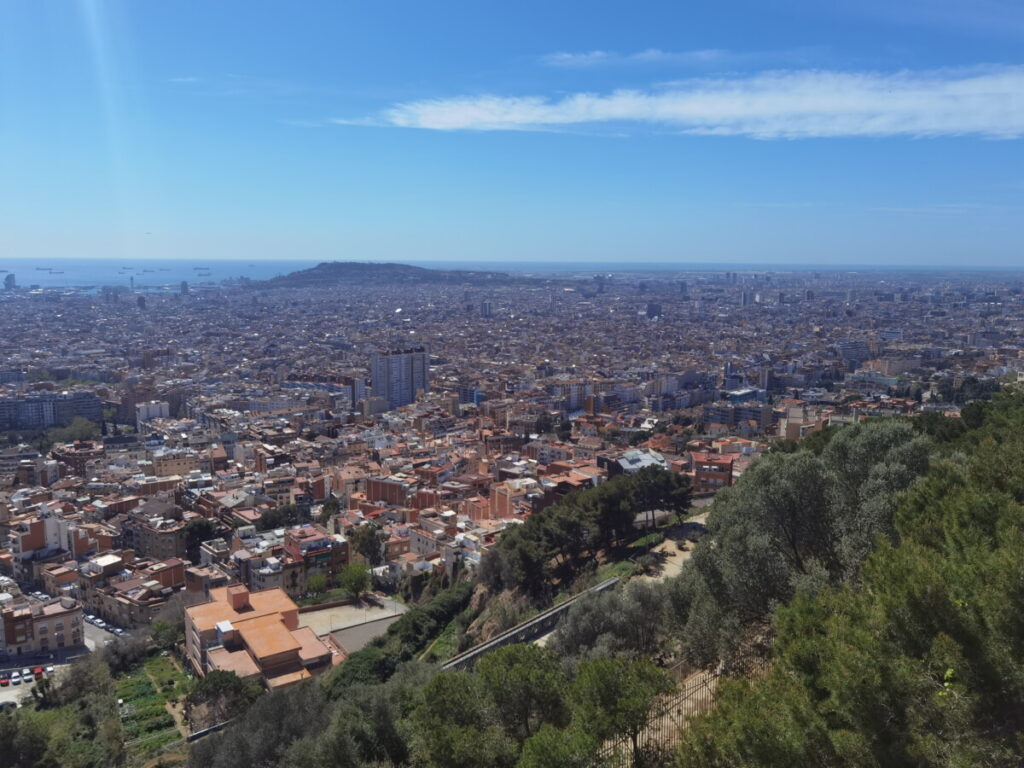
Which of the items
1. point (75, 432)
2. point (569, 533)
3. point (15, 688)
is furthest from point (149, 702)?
point (75, 432)

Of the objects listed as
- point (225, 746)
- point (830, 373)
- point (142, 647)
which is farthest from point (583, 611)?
point (830, 373)

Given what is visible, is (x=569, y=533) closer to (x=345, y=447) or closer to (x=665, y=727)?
(x=665, y=727)

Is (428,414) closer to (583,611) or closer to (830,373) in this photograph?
(830,373)

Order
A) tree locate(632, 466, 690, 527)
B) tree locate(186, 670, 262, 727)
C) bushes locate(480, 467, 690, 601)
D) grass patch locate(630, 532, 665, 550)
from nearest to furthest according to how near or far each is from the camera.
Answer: tree locate(186, 670, 262, 727) → bushes locate(480, 467, 690, 601) → grass patch locate(630, 532, 665, 550) → tree locate(632, 466, 690, 527)

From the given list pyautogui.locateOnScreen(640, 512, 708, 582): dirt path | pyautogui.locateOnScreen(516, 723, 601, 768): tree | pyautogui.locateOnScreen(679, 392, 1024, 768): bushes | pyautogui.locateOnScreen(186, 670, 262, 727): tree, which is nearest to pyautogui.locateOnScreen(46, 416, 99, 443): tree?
pyautogui.locateOnScreen(186, 670, 262, 727): tree

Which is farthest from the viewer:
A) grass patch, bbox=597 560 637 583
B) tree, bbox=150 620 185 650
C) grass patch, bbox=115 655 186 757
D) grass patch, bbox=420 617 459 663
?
tree, bbox=150 620 185 650

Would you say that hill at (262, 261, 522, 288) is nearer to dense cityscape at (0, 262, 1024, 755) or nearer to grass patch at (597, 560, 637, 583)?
dense cityscape at (0, 262, 1024, 755)

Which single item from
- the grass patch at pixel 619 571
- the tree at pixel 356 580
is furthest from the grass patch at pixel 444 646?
the tree at pixel 356 580
